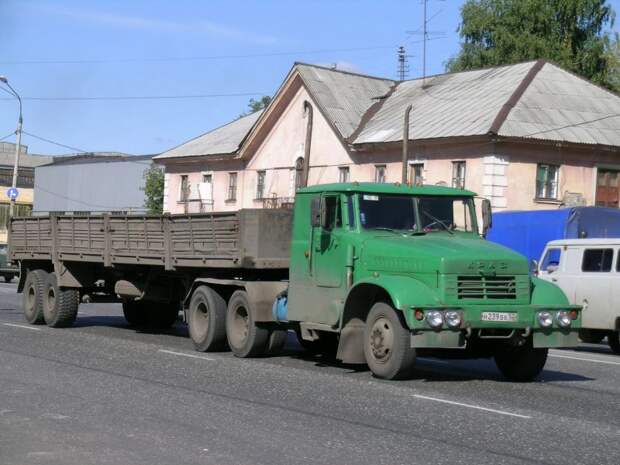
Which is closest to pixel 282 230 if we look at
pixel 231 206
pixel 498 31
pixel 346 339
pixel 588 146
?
pixel 346 339

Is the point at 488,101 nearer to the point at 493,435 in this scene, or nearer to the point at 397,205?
the point at 397,205

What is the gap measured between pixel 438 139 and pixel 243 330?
24915 millimetres

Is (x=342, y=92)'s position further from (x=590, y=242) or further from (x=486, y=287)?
(x=486, y=287)

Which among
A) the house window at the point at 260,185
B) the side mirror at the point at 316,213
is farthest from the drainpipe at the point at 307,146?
the side mirror at the point at 316,213

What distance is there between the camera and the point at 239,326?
16.0 metres

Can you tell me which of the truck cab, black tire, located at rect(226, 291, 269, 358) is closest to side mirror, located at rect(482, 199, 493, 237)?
the truck cab

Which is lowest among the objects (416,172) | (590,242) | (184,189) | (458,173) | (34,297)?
(34,297)

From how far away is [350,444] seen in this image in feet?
29.4

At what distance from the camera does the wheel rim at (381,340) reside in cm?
1302

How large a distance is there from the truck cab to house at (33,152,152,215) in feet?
180

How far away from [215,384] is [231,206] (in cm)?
3977

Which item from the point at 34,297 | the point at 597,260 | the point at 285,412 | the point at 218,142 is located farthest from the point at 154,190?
the point at 285,412

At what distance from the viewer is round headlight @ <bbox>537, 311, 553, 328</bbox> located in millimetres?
12992

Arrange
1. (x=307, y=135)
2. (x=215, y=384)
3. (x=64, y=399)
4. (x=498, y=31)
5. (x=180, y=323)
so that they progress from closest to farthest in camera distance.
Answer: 1. (x=64, y=399)
2. (x=215, y=384)
3. (x=180, y=323)
4. (x=307, y=135)
5. (x=498, y=31)
